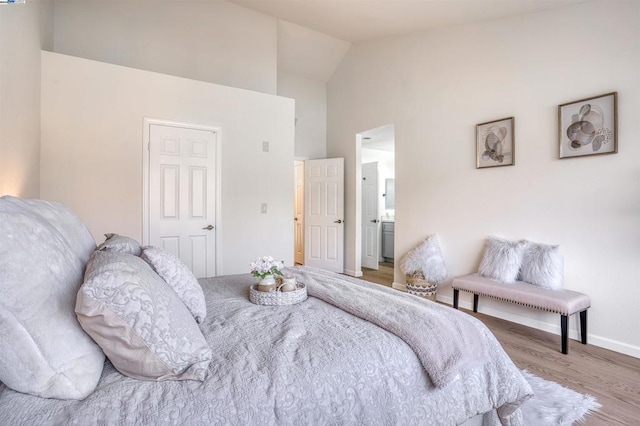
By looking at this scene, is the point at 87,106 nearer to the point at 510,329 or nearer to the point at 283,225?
the point at 283,225

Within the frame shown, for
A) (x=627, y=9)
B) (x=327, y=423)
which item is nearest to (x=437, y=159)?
(x=627, y=9)

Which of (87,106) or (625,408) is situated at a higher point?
(87,106)

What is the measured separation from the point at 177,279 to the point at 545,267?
9.78 ft

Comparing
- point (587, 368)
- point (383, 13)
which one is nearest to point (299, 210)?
point (383, 13)

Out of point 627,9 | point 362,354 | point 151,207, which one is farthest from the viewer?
point 151,207

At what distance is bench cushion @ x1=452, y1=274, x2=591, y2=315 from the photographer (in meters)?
2.58

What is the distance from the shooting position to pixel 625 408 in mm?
1885

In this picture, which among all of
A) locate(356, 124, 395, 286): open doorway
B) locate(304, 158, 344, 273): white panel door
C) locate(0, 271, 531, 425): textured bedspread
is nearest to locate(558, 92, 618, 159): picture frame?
locate(0, 271, 531, 425): textured bedspread

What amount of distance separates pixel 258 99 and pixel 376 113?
5.92 ft

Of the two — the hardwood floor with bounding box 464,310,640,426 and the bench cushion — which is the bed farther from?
the bench cushion

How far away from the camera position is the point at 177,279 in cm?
142

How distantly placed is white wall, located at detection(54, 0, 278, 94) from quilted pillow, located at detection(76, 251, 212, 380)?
12.5 ft

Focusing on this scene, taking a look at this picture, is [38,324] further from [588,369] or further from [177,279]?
[588,369]

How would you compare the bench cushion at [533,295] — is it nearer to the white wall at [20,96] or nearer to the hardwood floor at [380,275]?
the hardwood floor at [380,275]
